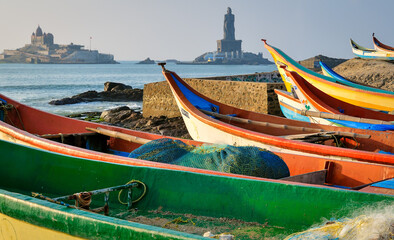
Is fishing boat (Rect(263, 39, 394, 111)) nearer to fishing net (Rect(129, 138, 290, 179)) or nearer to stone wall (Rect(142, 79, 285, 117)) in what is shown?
stone wall (Rect(142, 79, 285, 117))

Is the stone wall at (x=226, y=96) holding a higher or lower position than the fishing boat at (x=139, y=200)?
higher

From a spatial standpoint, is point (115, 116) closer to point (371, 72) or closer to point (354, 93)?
point (354, 93)

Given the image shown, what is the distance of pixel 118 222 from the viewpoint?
296 cm

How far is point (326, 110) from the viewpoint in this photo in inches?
388

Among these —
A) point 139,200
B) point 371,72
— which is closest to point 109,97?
point 371,72

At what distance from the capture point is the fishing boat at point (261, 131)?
6.33 metres

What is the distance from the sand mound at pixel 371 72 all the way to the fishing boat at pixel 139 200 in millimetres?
17757

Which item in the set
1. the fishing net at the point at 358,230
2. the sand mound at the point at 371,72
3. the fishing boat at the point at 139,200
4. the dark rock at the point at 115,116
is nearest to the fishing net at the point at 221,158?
the fishing boat at the point at 139,200

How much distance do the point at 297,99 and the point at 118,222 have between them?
28.8ft

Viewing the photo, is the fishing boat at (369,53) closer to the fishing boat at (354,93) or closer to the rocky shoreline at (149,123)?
the fishing boat at (354,93)

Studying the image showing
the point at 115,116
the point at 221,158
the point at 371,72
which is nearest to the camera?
the point at 221,158

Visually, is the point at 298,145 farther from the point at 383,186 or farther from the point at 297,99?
the point at 297,99

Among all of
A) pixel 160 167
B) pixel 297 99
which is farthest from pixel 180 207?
pixel 297 99

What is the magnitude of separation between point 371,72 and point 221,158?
1991 cm
